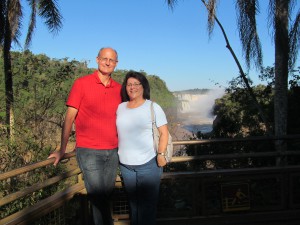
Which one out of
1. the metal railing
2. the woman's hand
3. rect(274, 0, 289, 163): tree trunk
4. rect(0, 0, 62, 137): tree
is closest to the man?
the woman's hand

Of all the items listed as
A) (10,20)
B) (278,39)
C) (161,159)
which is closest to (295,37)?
(278,39)

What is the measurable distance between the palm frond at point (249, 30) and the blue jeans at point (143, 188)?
4767 mm

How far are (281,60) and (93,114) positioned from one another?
4.92 meters

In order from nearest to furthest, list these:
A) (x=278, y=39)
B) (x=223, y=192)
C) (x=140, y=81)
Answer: (x=140, y=81), (x=223, y=192), (x=278, y=39)

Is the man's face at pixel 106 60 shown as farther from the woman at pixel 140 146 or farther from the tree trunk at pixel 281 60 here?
the tree trunk at pixel 281 60

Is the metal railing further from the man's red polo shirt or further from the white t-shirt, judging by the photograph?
the man's red polo shirt

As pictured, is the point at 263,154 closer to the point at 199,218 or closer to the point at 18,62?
the point at 199,218

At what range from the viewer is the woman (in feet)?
8.94

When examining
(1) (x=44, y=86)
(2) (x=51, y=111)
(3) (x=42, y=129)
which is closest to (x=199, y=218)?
(3) (x=42, y=129)

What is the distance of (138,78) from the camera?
2.83m

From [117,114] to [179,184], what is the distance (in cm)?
135

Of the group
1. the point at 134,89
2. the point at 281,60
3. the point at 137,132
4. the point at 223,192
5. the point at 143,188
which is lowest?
the point at 223,192

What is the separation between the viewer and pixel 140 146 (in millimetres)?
2744

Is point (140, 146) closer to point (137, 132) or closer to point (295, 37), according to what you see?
point (137, 132)
